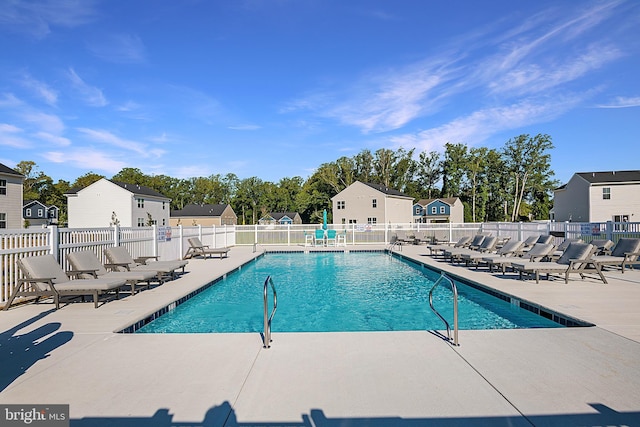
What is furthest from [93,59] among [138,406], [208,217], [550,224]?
[208,217]

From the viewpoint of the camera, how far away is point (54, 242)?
7.72 meters

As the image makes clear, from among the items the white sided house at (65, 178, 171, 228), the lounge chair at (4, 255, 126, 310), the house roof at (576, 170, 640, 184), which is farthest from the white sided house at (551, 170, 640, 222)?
the white sided house at (65, 178, 171, 228)

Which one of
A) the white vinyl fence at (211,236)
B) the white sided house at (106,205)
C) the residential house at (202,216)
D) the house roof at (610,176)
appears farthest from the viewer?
the residential house at (202,216)

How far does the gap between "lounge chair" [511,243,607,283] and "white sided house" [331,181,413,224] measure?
32.8 metres

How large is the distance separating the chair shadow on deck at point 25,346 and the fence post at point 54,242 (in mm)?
2197

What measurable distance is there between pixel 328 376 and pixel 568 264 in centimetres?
799

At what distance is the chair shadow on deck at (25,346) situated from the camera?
376 cm

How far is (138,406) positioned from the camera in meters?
3.01

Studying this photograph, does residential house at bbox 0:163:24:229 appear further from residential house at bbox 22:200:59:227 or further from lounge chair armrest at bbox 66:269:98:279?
residential house at bbox 22:200:59:227

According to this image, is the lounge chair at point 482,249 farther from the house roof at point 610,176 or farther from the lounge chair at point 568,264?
the house roof at point 610,176

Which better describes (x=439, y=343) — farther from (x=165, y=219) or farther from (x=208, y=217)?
(x=208, y=217)

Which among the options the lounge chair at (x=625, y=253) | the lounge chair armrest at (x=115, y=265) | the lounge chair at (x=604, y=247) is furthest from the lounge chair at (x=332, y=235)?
the lounge chair armrest at (x=115, y=265)

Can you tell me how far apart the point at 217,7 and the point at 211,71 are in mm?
6106

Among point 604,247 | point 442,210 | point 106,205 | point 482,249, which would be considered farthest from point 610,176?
point 106,205
